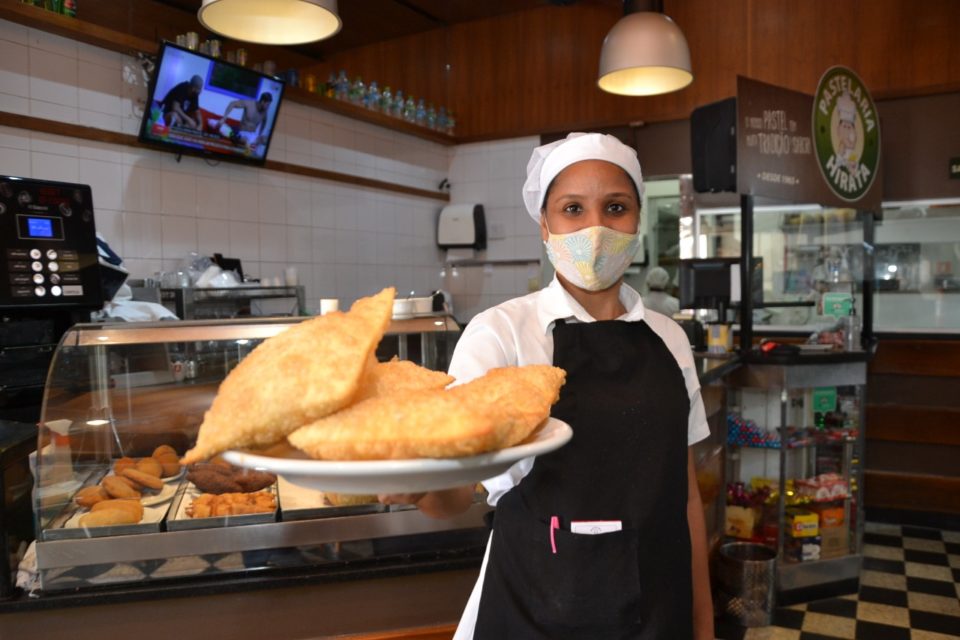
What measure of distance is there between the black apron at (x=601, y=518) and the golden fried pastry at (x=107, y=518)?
932mm

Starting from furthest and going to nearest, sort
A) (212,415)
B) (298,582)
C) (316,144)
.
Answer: (316,144) → (298,582) → (212,415)

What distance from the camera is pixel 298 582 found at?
6.00 feet

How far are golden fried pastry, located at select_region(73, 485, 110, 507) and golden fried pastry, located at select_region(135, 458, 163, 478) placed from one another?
0.12 meters

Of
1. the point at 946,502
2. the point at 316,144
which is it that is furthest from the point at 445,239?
the point at 946,502

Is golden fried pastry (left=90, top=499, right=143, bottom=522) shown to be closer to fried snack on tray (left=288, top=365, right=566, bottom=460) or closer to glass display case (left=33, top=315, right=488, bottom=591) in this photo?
glass display case (left=33, top=315, right=488, bottom=591)

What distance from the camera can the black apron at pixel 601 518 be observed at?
1362 mm

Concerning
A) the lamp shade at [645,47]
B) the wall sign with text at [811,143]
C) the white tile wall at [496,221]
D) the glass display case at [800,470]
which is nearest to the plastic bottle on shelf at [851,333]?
the glass display case at [800,470]

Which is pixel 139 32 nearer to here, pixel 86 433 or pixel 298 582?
pixel 86 433

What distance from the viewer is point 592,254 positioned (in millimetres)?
1477

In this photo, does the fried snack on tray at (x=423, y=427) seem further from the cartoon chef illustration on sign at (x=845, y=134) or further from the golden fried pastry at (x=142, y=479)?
the cartoon chef illustration on sign at (x=845, y=134)

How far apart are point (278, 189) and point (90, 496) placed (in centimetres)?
395

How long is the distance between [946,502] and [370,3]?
6.27m

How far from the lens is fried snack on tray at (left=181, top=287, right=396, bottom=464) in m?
0.78

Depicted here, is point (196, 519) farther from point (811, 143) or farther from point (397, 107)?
point (397, 107)
